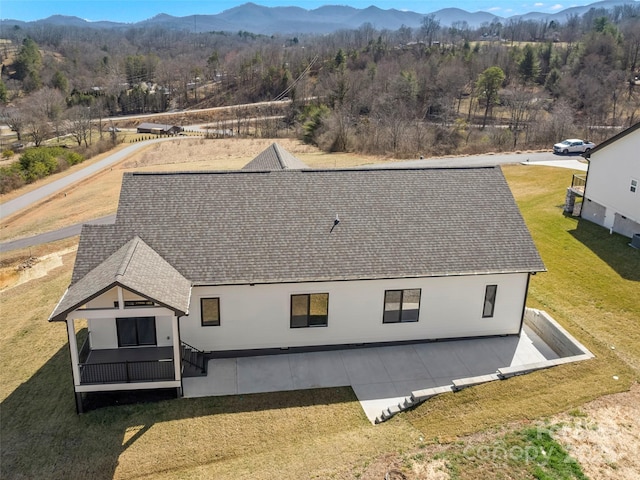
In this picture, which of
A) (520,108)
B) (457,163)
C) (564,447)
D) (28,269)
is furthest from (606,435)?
(520,108)

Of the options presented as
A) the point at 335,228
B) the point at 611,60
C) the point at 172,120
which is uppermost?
the point at 611,60

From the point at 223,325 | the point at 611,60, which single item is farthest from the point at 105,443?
the point at 611,60

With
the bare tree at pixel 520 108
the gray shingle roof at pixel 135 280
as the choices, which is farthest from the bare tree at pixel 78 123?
the gray shingle roof at pixel 135 280

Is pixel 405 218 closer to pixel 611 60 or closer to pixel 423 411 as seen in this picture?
pixel 423 411

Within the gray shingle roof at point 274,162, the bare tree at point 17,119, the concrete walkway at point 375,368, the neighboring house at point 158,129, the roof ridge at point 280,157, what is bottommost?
the neighboring house at point 158,129

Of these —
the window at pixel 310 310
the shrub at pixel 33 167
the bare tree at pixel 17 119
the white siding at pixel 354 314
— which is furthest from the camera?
the bare tree at pixel 17 119

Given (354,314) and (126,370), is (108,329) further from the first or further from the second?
(354,314)

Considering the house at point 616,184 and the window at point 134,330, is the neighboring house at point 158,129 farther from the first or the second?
the window at point 134,330
